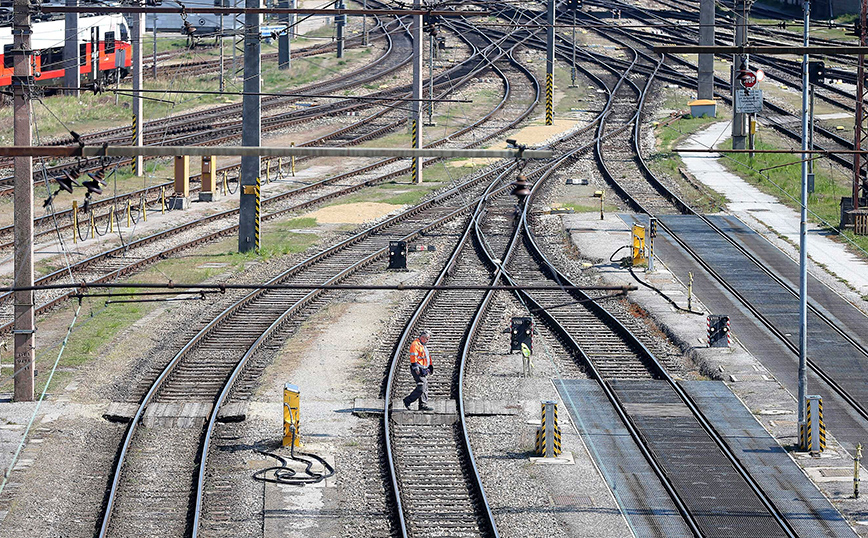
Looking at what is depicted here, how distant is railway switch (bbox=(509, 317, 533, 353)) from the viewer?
28.3 metres

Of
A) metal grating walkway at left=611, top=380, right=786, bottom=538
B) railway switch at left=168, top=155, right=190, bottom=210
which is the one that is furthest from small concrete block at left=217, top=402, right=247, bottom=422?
railway switch at left=168, top=155, right=190, bottom=210

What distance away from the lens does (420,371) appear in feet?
80.8

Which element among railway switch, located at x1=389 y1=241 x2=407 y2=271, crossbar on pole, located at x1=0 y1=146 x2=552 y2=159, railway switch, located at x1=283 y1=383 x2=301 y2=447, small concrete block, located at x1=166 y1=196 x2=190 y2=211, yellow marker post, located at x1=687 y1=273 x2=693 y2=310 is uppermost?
crossbar on pole, located at x1=0 y1=146 x2=552 y2=159

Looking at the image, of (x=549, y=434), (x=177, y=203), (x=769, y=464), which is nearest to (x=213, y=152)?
(x=549, y=434)

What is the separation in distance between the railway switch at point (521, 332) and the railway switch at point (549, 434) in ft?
17.5

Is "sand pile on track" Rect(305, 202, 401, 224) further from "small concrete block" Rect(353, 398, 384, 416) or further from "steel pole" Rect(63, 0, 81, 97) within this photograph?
"steel pole" Rect(63, 0, 81, 97)

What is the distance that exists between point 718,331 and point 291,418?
11.3 metres

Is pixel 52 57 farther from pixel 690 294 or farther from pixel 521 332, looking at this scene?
pixel 521 332

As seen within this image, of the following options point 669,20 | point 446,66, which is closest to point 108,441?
point 446,66

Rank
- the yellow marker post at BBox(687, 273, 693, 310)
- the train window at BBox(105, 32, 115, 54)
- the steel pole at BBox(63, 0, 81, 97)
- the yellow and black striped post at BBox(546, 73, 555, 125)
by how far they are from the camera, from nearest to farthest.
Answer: the yellow marker post at BBox(687, 273, 693, 310), the yellow and black striped post at BBox(546, 73, 555, 125), the steel pole at BBox(63, 0, 81, 97), the train window at BBox(105, 32, 115, 54)

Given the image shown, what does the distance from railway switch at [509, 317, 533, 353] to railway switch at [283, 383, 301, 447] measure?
6.80 meters

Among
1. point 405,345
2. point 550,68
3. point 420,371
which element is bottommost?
point 405,345

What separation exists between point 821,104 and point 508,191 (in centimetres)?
2349

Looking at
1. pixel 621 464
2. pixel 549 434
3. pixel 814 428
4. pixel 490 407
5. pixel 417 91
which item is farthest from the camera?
pixel 417 91
